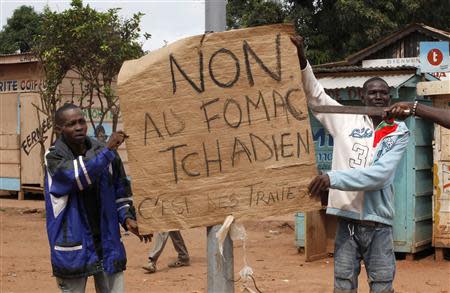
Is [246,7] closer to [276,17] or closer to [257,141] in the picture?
[276,17]

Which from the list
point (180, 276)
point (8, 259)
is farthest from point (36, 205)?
point (180, 276)

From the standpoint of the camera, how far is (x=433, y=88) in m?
7.87

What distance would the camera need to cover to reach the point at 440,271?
7.76 m

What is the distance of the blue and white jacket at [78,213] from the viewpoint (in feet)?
12.0

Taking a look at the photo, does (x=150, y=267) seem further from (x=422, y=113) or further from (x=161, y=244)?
(x=422, y=113)

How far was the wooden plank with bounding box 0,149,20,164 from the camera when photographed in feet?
52.0

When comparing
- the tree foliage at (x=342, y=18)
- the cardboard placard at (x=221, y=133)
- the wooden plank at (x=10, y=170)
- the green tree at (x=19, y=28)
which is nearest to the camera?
the cardboard placard at (x=221, y=133)

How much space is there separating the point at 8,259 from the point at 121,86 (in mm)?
6423

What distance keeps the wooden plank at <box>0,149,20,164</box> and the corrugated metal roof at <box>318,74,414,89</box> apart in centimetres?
948

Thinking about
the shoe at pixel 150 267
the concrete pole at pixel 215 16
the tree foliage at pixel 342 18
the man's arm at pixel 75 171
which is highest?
the tree foliage at pixel 342 18

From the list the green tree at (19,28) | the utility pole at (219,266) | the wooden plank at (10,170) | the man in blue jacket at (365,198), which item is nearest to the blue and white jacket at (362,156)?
the man in blue jacket at (365,198)

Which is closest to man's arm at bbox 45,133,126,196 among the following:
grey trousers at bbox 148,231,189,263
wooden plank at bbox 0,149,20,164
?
grey trousers at bbox 148,231,189,263

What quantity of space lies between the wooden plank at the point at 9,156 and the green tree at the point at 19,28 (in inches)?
587

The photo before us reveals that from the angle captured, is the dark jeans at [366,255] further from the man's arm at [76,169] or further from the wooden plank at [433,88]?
the wooden plank at [433,88]
